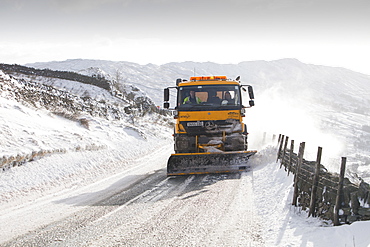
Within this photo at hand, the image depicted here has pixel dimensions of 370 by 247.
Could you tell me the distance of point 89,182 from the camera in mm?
8992

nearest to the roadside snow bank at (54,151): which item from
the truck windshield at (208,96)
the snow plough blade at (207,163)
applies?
the snow plough blade at (207,163)

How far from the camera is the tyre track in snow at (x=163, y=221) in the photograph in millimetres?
4496

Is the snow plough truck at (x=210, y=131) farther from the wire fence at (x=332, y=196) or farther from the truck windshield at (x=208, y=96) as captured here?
the wire fence at (x=332, y=196)

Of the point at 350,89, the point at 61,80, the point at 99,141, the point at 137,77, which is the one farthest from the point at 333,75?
the point at 99,141

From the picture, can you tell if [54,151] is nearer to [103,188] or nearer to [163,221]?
[103,188]

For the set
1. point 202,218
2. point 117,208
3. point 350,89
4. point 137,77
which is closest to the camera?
point 202,218

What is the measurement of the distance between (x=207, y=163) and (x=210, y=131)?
42.5 inches

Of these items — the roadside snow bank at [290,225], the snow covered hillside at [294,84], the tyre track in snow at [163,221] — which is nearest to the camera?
the roadside snow bank at [290,225]

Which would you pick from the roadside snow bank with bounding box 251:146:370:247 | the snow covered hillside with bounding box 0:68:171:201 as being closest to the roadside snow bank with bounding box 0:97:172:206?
the snow covered hillside with bounding box 0:68:171:201

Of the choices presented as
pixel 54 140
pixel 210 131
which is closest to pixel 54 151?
pixel 54 140

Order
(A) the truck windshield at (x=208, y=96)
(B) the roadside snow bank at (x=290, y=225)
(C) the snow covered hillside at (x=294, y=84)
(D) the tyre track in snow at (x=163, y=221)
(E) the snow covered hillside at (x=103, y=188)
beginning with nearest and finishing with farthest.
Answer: (B) the roadside snow bank at (x=290, y=225) → (D) the tyre track in snow at (x=163, y=221) → (E) the snow covered hillside at (x=103, y=188) → (A) the truck windshield at (x=208, y=96) → (C) the snow covered hillside at (x=294, y=84)

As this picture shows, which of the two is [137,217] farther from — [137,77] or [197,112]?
[137,77]

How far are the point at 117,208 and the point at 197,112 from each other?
4.45 meters

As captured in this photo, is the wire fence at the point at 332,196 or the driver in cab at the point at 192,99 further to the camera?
the driver in cab at the point at 192,99
